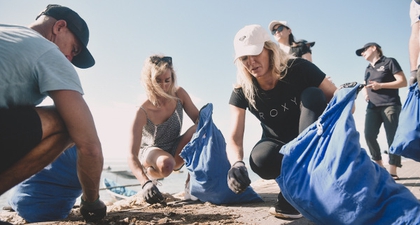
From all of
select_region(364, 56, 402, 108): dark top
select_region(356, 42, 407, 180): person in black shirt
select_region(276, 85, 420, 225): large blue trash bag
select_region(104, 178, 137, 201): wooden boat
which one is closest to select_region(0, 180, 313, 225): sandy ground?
select_region(276, 85, 420, 225): large blue trash bag

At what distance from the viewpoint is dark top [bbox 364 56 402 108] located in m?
3.61

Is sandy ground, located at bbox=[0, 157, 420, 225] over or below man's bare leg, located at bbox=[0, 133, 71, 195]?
below

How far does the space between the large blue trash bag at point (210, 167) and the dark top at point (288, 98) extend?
0.55 metres

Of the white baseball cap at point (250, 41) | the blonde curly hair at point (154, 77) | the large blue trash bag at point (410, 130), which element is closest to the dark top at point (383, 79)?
the large blue trash bag at point (410, 130)

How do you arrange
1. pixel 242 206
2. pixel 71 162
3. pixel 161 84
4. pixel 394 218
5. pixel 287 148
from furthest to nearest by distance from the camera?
pixel 161 84 < pixel 242 206 < pixel 71 162 < pixel 287 148 < pixel 394 218

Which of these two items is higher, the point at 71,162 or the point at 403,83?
the point at 403,83

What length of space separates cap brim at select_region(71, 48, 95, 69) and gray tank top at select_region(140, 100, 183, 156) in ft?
3.65

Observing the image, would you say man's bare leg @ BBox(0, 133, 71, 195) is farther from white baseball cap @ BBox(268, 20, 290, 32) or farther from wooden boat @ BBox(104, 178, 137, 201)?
wooden boat @ BBox(104, 178, 137, 201)

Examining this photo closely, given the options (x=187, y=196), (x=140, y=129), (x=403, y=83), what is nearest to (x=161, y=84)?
(x=140, y=129)

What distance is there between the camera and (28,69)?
1266 millimetres

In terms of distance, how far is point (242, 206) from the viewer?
2.31 metres

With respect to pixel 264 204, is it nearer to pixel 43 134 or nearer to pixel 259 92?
pixel 259 92

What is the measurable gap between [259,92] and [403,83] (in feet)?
8.49

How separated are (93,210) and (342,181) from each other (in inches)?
57.0
